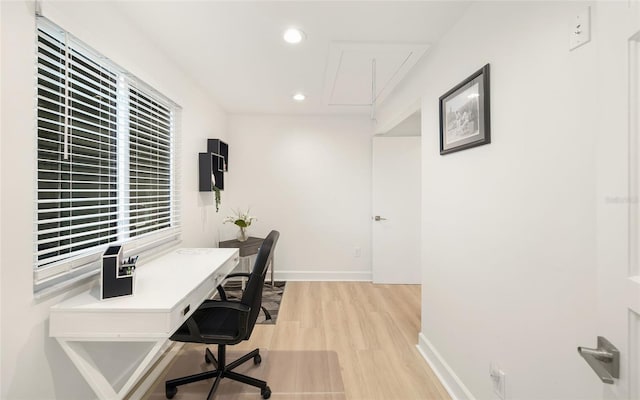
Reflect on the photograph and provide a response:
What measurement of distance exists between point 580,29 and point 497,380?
1.56 m

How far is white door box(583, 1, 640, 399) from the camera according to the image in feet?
1.88

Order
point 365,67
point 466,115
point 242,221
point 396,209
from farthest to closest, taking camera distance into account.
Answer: point 396,209 < point 242,221 < point 365,67 < point 466,115

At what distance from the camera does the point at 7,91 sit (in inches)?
42.4

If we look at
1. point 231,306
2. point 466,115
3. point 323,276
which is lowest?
point 323,276

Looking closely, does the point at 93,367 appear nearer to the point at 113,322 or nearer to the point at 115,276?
the point at 113,322

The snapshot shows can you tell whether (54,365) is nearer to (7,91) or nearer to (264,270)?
(264,270)

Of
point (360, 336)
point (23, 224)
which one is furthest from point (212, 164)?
point (360, 336)

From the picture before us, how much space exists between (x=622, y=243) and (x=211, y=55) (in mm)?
2575

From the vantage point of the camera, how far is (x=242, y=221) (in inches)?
143

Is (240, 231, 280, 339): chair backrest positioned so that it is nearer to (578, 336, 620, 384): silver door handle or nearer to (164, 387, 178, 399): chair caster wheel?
(164, 387, 178, 399): chair caster wheel

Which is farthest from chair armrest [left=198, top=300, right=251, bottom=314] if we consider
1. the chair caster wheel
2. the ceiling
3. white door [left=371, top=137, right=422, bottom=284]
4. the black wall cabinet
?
white door [left=371, top=137, right=422, bottom=284]

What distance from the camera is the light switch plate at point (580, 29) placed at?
0.95m

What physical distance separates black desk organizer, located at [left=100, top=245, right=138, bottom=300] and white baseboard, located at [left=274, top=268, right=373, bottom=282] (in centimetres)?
282

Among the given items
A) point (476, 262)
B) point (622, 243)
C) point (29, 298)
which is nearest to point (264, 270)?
point (29, 298)
